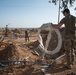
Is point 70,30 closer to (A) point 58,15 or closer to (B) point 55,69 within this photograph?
(B) point 55,69

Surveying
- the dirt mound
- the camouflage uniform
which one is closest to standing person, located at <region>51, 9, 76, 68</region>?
the camouflage uniform

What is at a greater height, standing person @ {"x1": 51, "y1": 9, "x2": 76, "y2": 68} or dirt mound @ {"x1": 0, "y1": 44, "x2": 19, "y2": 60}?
standing person @ {"x1": 51, "y1": 9, "x2": 76, "y2": 68}

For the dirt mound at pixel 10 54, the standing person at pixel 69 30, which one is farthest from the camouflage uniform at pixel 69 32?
the dirt mound at pixel 10 54

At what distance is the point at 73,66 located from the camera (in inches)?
286

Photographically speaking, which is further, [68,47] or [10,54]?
[10,54]

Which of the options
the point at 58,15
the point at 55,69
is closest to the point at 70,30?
the point at 55,69

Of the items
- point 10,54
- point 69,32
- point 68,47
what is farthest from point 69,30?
point 10,54

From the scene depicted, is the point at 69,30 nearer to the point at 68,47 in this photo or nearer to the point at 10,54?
the point at 68,47

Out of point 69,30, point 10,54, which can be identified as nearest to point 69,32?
point 69,30

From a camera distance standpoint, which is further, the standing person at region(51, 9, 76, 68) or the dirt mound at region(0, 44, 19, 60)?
the dirt mound at region(0, 44, 19, 60)

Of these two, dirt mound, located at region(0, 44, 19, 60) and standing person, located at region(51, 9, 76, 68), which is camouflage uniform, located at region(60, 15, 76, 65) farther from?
dirt mound, located at region(0, 44, 19, 60)

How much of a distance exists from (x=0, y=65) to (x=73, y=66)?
312 cm

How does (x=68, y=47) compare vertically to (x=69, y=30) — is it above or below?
below

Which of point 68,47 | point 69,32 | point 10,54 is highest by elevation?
point 69,32
